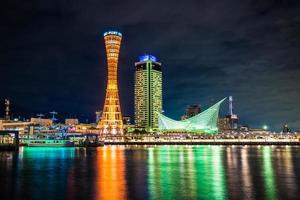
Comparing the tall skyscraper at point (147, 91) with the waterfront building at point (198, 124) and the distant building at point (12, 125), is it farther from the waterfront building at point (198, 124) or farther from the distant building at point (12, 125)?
the distant building at point (12, 125)

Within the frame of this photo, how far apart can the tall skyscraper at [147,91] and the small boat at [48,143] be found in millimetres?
82140

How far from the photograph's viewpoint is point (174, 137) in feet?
407

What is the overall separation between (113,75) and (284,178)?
70763mm

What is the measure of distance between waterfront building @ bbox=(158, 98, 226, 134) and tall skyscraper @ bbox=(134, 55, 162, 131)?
46.2 m

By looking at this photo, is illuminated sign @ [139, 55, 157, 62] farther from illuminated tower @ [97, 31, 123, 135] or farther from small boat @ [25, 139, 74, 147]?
small boat @ [25, 139, 74, 147]

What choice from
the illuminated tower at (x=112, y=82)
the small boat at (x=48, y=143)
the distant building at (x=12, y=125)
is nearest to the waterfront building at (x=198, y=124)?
the illuminated tower at (x=112, y=82)

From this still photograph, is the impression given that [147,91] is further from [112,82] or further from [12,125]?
[112,82]

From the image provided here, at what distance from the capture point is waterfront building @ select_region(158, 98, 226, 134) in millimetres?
111500

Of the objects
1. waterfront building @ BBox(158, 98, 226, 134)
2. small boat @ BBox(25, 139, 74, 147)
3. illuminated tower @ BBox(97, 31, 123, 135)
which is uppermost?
illuminated tower @ BBox(97, 31, 123, 135)

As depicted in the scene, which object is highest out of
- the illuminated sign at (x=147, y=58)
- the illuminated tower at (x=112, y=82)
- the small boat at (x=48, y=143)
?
the illuminated sign at (x=147, y=58)

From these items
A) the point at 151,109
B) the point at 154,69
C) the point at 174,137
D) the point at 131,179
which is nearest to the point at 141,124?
the point at 151,109

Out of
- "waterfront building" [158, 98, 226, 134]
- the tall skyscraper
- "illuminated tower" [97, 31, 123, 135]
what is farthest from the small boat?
the tall skyscraper

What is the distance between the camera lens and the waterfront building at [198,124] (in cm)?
11150

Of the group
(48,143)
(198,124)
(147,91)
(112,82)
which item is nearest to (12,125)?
(48,143)
